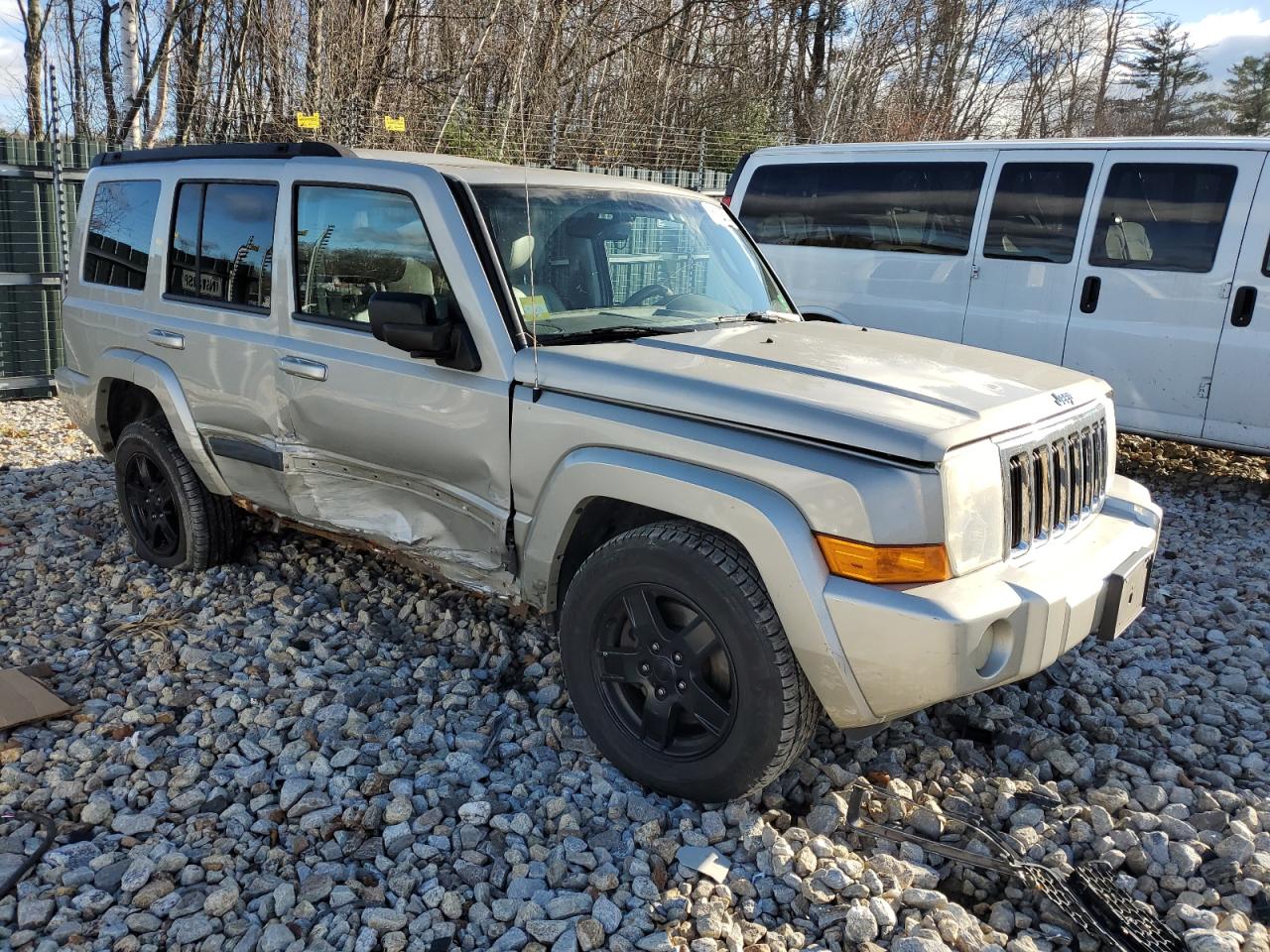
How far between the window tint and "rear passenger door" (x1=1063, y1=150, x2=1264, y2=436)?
91 centimetres

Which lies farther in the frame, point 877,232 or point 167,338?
point 877,232

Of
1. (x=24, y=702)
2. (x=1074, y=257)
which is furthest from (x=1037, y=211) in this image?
(x=24, y=702)

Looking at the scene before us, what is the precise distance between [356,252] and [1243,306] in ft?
17.2

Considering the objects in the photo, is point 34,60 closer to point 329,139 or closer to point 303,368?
point 329,139

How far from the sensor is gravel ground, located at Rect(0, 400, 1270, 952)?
8.79 feet

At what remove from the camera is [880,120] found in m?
25.9

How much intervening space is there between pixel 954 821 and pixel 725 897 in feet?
2.67

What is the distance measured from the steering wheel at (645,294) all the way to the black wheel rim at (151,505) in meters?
2.54

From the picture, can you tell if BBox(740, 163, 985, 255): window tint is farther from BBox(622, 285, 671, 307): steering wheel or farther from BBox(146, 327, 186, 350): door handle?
BBox(146, 327, 186, 350): door handle

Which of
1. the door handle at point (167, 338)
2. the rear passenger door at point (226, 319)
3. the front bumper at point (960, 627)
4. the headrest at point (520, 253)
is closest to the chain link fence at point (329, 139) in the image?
the headrest at point (520, 253)

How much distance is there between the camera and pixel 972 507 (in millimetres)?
2715

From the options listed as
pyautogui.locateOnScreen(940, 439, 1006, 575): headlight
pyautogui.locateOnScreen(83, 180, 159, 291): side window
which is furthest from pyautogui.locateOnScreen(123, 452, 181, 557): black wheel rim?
pyautogui.locateOnScreen(940, 439, 1006, 575): headlight

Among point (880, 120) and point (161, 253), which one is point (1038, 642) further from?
point (880, 120)

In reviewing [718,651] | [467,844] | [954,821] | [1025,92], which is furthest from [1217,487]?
[1025,92]
